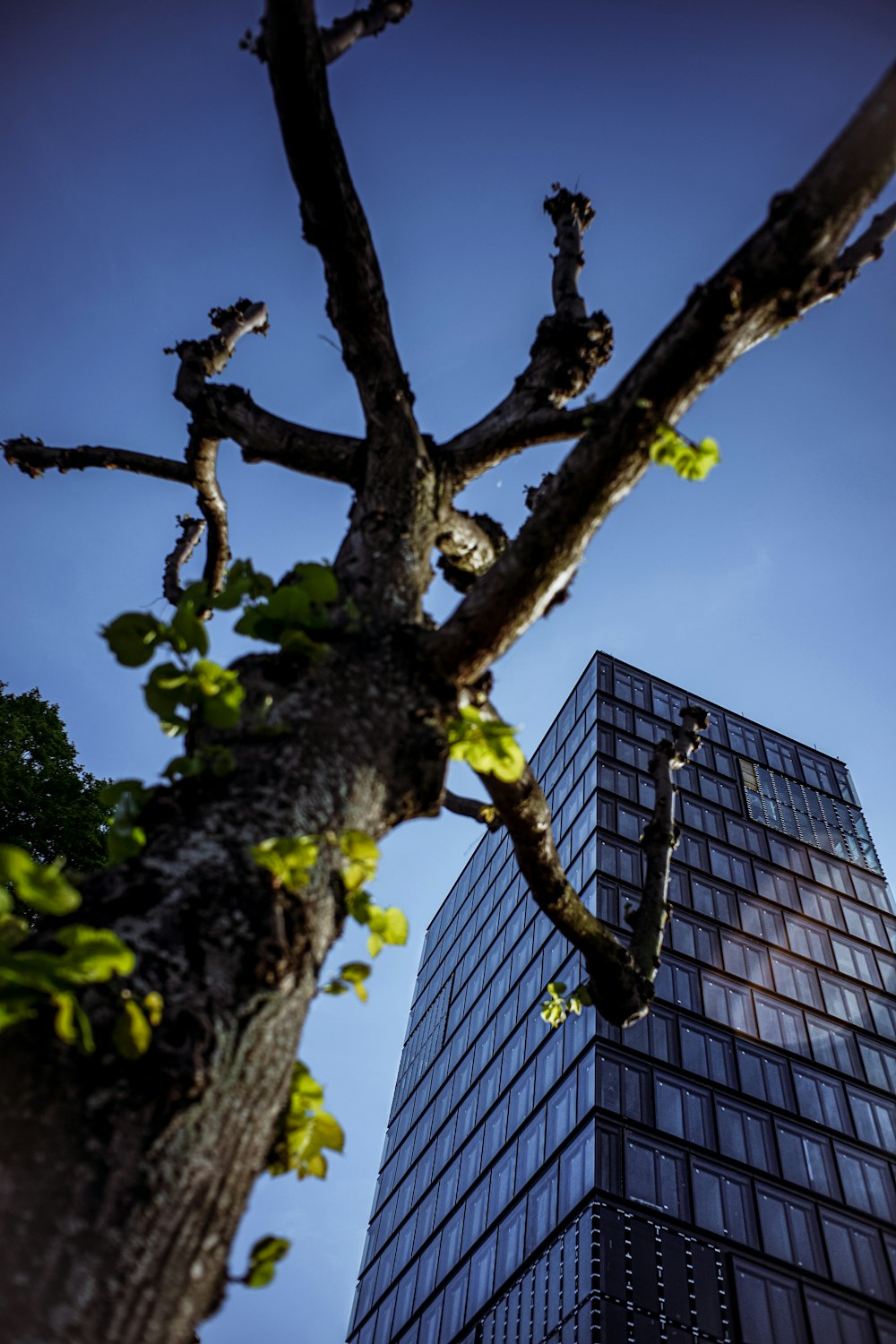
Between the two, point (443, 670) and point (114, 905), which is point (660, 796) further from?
point (114, 905)

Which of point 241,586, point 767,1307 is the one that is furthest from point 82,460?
point 767,1307

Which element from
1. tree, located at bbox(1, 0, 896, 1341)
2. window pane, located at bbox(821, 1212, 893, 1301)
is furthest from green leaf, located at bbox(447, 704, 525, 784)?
window pane, located at bbox(821, 1212, 893, 1301)

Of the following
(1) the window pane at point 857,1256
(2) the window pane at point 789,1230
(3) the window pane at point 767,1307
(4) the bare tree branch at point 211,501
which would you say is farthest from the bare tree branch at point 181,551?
(1) the window pane at point 857,1256

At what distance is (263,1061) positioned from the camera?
4.17ft

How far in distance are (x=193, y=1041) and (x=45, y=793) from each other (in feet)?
32.4

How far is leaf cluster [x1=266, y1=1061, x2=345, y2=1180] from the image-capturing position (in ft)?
4.95

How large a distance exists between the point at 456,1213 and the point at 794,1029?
9.69 metres

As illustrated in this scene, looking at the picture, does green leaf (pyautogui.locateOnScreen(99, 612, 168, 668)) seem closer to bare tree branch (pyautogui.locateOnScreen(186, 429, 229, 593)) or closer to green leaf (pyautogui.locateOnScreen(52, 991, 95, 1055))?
green leaf (pyautogui.locateOnScreen(52, 991, 95, 1055))

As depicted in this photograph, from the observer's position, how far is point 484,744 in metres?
1.82

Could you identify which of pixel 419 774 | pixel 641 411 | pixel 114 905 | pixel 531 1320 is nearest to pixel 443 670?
pixel 419 774

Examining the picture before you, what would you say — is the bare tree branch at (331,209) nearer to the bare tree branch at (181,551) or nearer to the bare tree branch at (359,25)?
the bare tree branch at (359,25)

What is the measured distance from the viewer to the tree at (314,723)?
104cm

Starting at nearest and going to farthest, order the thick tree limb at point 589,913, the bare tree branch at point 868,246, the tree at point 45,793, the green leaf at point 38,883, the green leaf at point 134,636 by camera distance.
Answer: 1. the green leaf at point 38,883
2. the green leaf at point 134,636
3. the bare tree branch at point 868,246
4. the thick tree limb at point 589,913
5. the tree at point 45,793

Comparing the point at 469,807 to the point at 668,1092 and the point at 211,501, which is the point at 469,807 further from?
the point at 668,1092
